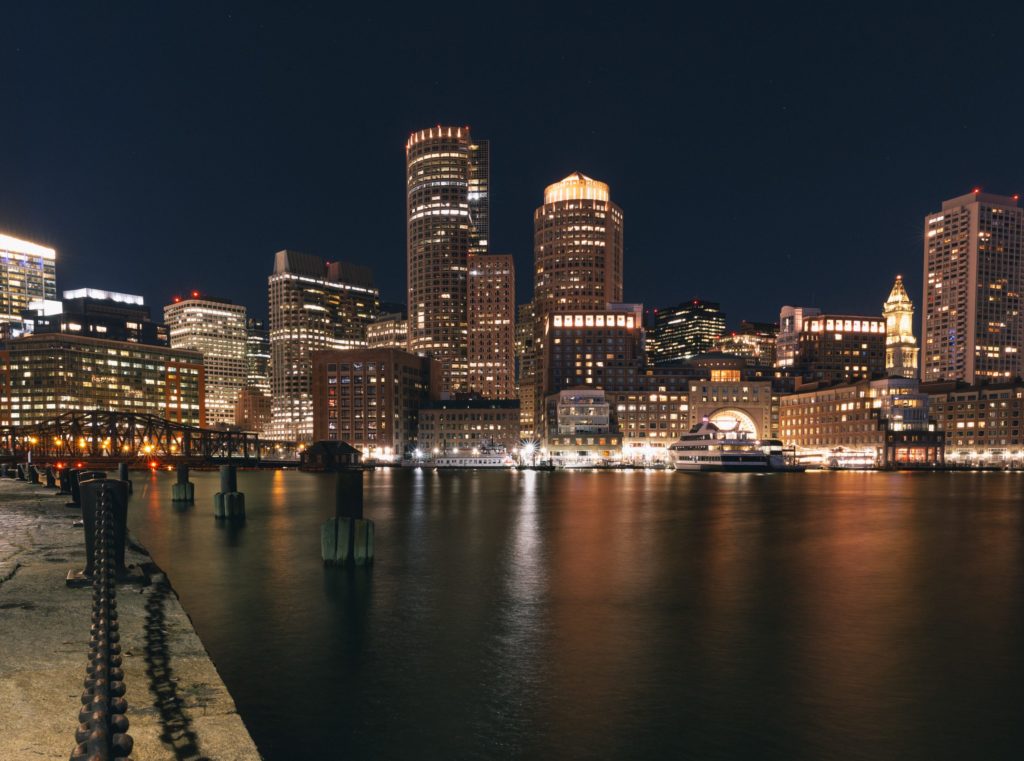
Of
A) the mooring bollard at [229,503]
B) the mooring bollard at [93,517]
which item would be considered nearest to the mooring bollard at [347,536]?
the mooring bollard at [93,517]

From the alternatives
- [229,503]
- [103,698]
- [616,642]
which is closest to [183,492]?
[229,503]

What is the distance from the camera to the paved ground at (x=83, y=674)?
13.0 metres

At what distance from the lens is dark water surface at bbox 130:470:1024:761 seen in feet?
68.9

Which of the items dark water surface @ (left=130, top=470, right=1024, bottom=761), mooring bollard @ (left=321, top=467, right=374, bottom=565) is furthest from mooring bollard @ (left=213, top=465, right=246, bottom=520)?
mooring bollard @ (left=321, top=467, right=374, bottom=565)

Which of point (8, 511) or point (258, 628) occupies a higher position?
point (8, 511)

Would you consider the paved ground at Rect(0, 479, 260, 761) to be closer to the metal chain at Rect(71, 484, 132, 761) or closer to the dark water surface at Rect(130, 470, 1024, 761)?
the dark water surface at Rect(130, 470, 1024, 761)

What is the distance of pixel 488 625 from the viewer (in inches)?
1314

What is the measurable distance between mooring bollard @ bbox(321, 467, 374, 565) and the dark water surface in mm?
2093

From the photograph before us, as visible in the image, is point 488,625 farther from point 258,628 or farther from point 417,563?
point 417,563

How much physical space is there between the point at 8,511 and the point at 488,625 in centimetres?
3355

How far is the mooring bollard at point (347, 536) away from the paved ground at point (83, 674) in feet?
54.2

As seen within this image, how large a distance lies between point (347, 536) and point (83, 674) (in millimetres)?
30452

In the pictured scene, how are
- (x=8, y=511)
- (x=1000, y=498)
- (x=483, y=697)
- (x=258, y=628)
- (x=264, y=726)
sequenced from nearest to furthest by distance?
(x=264, y=726), (x=483, y=697), (x=258, y=628), (x=8, y=511), (x=1000, y=498)

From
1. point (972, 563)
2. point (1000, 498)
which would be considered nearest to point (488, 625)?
point (972, 563)
